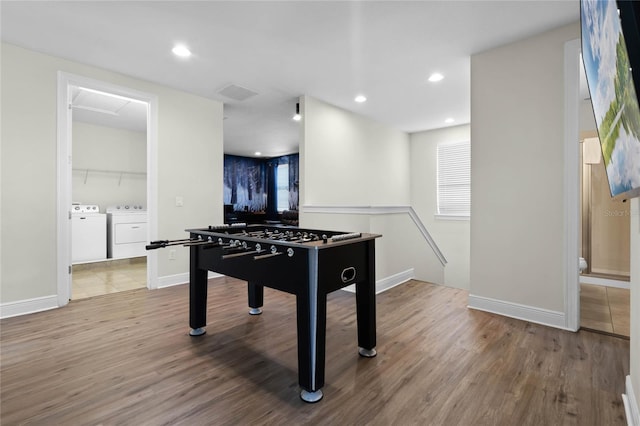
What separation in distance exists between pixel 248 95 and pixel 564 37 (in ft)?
11.6

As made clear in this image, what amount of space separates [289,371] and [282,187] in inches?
323

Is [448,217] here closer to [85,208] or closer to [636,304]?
[636,304]

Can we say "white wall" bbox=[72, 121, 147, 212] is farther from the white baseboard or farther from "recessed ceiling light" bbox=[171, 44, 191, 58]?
the white baseboard

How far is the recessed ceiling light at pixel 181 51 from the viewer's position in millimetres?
2986

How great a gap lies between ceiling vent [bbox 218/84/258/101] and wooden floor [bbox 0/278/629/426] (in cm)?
283

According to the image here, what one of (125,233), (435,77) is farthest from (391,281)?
(125,233)

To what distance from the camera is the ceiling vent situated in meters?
4.02

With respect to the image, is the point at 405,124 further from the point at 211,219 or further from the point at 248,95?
the point at 211,219

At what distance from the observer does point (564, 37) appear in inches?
103

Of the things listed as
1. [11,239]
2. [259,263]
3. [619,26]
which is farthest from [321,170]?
[619,26]

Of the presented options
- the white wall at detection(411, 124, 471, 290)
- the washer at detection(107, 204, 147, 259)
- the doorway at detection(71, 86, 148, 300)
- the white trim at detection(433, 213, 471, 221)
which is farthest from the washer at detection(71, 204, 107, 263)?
the white trim at detection(433, 213, 471, 221)

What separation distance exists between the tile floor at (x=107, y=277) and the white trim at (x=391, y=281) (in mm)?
2798

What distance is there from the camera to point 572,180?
2.58 meters

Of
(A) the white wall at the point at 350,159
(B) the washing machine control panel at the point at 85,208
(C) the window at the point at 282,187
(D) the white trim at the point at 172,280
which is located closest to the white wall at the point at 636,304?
(A) the white wall at the point at 350,159
